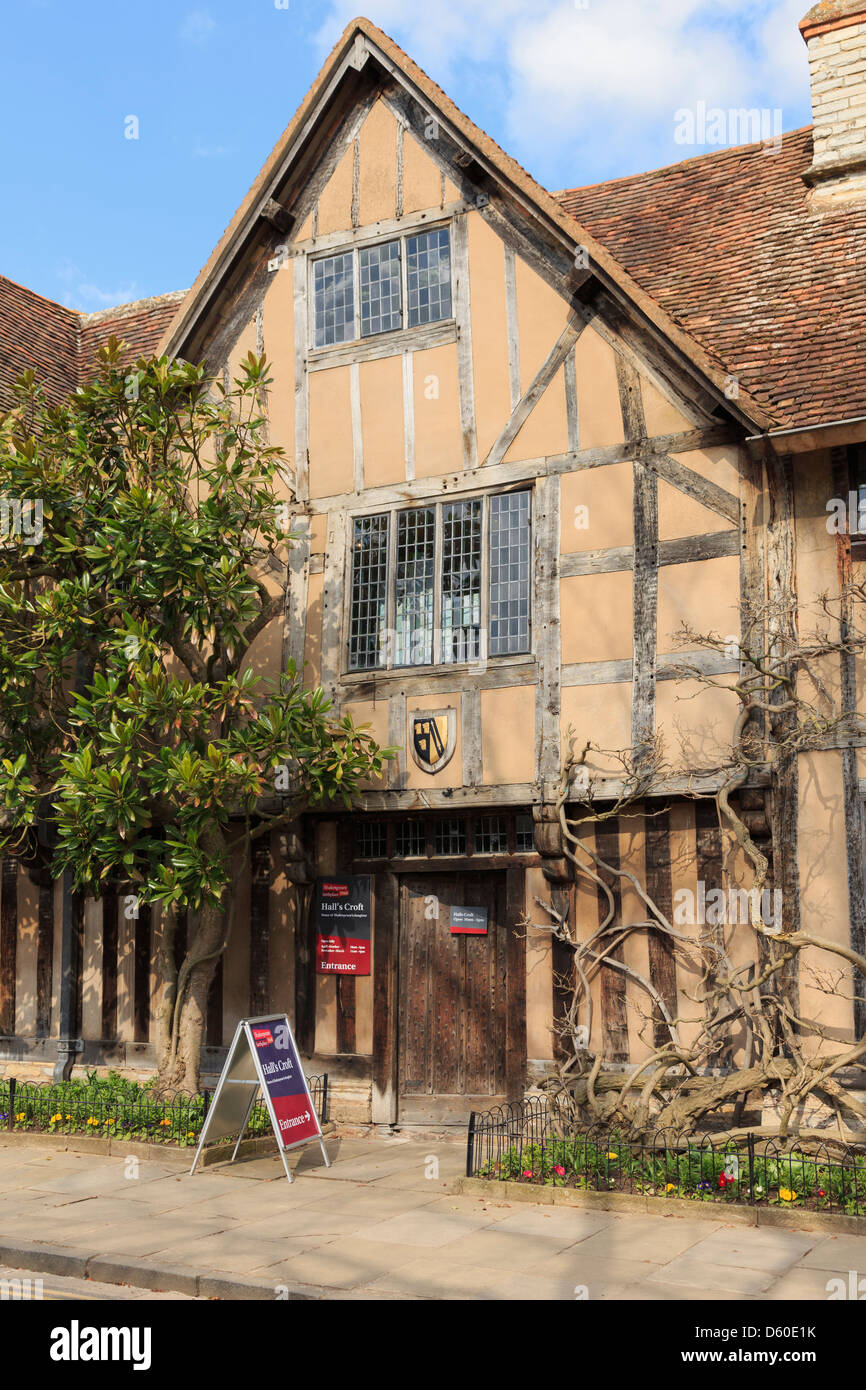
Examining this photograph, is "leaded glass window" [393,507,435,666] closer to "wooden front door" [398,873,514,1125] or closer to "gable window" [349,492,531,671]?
"gable window" [349,492,531,671]

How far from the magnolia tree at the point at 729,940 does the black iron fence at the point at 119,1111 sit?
277 cm

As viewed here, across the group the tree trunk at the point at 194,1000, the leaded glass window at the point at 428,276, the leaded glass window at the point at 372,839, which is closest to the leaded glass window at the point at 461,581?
the leaded glass window at the point at 372,839

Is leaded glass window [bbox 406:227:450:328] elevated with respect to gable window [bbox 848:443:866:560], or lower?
elevated

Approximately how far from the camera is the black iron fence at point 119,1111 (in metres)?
10.5

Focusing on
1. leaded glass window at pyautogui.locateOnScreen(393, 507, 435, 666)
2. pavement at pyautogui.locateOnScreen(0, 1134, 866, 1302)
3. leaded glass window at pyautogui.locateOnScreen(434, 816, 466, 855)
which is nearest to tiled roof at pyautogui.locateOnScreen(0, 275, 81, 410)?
leaded glass window at pyautogui.locateOnScreen(393, 507, 435, 666)

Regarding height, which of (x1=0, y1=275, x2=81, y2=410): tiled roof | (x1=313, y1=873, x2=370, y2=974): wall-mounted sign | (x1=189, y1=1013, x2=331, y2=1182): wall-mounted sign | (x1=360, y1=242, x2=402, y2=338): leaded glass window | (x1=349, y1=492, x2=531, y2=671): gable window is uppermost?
(x1=0, y1=275, x2=81, y2=410): tiled roof

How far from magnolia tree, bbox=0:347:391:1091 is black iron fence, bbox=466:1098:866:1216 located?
10.4ft

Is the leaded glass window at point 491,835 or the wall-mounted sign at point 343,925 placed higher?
the leaded glass window at point 491,835

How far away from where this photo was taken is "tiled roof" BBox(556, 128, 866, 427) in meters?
10.0

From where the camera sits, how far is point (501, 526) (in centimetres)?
1137

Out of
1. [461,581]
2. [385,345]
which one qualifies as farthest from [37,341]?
[461,581]

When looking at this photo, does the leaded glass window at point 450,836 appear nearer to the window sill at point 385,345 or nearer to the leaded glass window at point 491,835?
the leaded glass window at point 491,835

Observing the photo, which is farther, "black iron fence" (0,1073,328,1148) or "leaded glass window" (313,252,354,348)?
"leaded glass window" (313,252,354,348)

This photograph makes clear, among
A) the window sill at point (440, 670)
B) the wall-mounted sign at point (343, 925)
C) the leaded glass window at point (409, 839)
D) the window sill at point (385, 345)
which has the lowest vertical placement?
the wall-mounted sign at point (343, 925)
